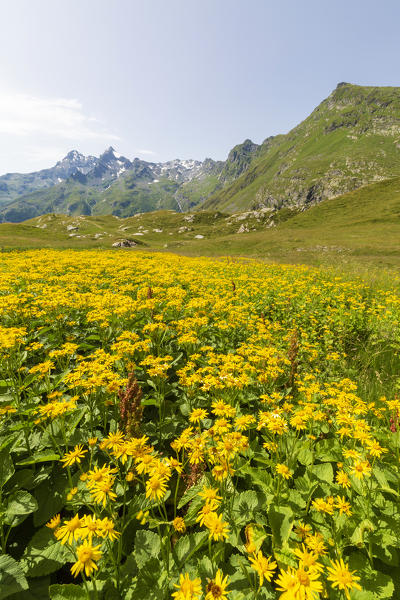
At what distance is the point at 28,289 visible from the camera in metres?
8.82

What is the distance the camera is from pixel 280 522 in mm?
2623

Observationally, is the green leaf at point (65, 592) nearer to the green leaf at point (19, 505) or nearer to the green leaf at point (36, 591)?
the green leaf at point (36, 591)

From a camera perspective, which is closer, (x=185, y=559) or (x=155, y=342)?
(x=185, y=559)

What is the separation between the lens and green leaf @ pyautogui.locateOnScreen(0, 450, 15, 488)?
8.52 ft

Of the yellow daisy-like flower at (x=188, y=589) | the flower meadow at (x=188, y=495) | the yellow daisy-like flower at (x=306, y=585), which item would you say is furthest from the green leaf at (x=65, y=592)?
the yellow daisy-like flower at (x=306, y=585)

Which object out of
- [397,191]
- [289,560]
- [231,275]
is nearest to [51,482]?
[289,560]

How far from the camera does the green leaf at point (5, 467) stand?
260 centimetres

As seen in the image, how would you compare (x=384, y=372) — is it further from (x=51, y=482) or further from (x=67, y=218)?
(x=67, y=218)

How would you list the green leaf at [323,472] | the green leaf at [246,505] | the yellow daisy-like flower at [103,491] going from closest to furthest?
the yellow daisy-like flower at [103,491] < the green leaf at [246,505] < the green leaf at [323,472]

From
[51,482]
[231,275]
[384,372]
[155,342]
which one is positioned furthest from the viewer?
[231,275]

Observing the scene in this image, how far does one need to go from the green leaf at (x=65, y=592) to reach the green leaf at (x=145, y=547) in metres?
0.47

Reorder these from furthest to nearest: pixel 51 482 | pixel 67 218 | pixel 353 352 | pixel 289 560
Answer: pixel 67 218
pixel 353 352
pixel 51 482
pixel 289 560

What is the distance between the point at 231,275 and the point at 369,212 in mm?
113010

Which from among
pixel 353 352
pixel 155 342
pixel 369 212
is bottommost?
pixel 353 352
